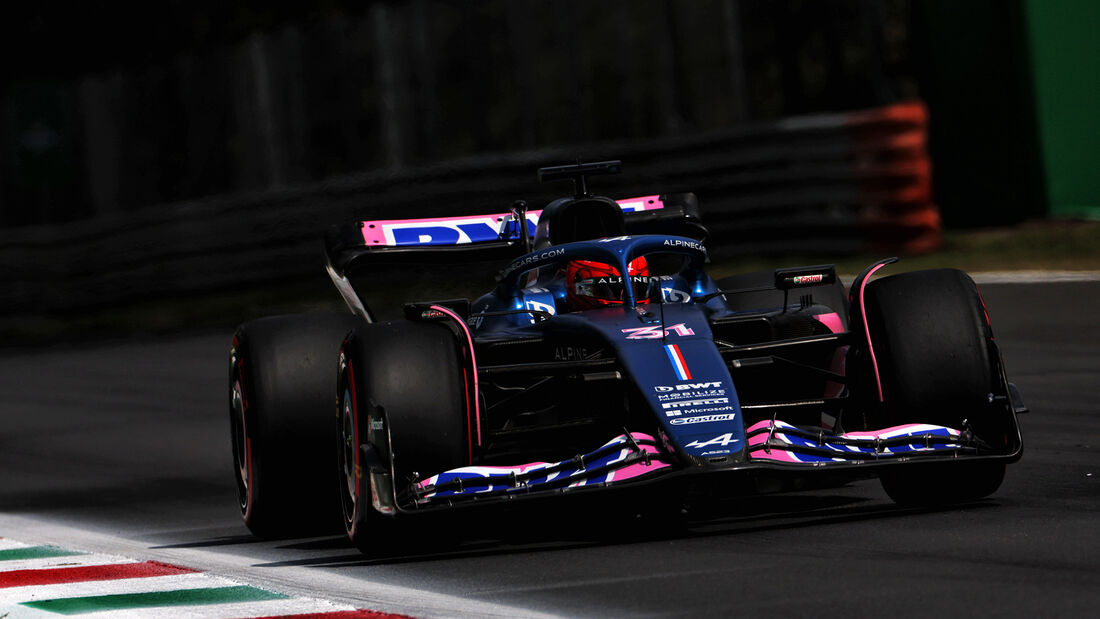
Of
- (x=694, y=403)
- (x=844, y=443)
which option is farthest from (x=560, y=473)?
(x=844, y=443)

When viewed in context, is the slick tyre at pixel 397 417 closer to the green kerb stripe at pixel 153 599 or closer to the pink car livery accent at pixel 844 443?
the green kerb stripe at pixel 153 599

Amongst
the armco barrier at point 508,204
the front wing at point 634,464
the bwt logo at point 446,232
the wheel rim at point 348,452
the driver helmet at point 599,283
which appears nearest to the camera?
the front wing at point 634,464

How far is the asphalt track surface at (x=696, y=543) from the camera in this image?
19.7 feet

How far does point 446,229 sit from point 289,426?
1826 mm

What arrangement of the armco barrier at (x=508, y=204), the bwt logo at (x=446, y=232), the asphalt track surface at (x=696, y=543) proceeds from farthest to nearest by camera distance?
the armco barrier at (x=508, y=204)
the bwt logo at (x=446, y=232)
the asphalt track surface at (x=696, y=543)

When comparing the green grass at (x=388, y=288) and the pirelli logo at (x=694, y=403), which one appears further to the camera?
the green grass at (x=388, y=288)

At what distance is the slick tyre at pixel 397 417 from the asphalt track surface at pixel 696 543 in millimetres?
230

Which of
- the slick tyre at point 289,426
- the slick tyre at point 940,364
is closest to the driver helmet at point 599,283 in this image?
the slick tyre at point 289,426

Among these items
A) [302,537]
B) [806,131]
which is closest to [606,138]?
[806,131]

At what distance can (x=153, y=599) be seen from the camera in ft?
22.3

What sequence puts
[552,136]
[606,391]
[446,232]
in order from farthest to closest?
[552,136]
[446,232]
[606,391]

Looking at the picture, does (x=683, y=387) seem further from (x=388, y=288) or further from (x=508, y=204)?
(x=388, y=288)

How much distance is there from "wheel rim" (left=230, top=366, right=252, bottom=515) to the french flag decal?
2042mm

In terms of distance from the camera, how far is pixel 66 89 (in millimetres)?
25781
